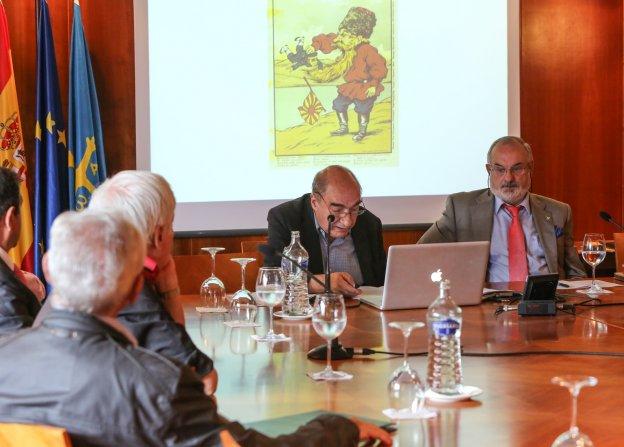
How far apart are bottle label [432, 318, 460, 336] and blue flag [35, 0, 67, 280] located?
4.12m

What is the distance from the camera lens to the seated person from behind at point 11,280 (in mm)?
2908

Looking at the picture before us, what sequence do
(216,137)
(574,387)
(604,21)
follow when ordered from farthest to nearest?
(604,21)
(216,137)
(574,387)

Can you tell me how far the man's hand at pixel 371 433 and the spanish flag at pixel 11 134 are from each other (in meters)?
4.47

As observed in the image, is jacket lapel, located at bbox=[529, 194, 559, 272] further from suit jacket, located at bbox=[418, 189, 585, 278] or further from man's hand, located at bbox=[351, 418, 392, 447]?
man's hand, located at bbox=[351, 418, 392, 447]

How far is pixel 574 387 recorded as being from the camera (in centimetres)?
186

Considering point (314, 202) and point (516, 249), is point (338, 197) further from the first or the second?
point (516, 249)

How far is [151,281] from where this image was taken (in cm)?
253

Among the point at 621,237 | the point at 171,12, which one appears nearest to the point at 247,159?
the point at 171,12

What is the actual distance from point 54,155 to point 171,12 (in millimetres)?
1225

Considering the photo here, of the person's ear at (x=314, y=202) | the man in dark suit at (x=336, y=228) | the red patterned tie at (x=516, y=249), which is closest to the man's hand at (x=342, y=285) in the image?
the man in dark suit at (x=336, y=228)

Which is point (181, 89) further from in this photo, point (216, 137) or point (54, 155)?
point (54, 155)

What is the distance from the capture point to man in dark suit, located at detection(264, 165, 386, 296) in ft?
14.6

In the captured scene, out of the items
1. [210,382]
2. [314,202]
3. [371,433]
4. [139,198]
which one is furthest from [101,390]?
[314,202]

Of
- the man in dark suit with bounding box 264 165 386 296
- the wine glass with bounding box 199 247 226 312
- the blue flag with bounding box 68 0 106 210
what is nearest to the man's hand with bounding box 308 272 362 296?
the man in dark suit with bounding box 264 165 386 296
